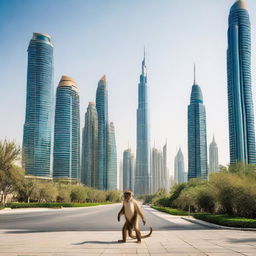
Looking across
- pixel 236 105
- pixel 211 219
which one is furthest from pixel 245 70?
pixel 211 219

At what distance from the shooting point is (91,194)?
381 feet

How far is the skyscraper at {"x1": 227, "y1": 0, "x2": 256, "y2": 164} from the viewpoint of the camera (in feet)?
422

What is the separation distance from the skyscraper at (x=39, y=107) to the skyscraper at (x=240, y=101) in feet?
276

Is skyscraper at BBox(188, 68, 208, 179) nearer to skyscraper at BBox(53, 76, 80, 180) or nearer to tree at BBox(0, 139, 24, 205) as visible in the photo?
skyscraper at BBox(53, 76, 80, 180)

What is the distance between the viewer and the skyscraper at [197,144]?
188 m

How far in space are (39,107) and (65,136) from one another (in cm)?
2009

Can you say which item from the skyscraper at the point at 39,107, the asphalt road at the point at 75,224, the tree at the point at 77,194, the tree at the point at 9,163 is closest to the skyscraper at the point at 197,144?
the skyscraper at the point at 39,107

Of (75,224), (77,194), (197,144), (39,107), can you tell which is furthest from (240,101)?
(75,224)

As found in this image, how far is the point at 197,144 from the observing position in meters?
193

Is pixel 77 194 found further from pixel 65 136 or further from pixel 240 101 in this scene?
pixel 65 136

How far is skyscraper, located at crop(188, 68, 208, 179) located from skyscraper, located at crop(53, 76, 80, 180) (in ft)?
210

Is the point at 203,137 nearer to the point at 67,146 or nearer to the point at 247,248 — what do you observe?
the point at 67,146

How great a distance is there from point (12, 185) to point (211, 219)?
48685 millimetres

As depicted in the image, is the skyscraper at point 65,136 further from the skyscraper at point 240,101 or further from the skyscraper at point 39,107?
the skyscraper at point 240,101
